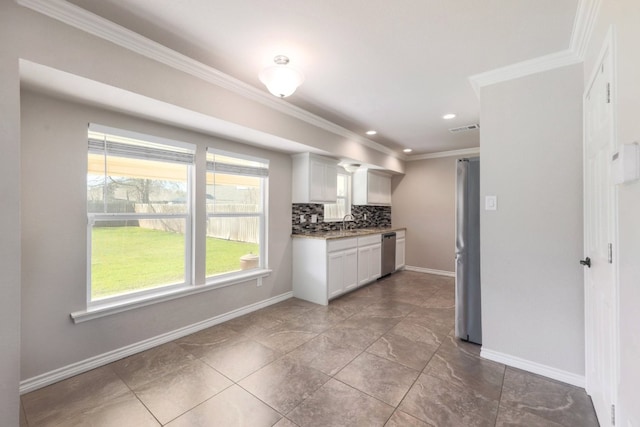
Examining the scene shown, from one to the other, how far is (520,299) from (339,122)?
2933mm

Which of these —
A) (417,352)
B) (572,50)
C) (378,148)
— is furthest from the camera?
(378,148)

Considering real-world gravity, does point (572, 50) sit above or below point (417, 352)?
above

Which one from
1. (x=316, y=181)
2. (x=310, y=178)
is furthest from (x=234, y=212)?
(x=316, y=181)

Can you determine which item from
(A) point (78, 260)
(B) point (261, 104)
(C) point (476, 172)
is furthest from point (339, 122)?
(A) point (78, 260)

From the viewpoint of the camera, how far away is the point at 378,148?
5109 millimetres

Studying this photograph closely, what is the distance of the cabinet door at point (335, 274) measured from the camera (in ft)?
12.8

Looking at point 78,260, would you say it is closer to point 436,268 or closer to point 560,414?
A: point 560,414

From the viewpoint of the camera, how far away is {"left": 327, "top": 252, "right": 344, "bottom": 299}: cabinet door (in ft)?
12.8

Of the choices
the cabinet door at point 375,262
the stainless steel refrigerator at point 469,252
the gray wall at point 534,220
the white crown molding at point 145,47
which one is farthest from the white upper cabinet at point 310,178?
the gray wall at point 534,220

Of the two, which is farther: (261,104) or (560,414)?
(261,104)

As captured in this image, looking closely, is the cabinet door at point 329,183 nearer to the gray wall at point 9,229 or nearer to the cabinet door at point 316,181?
the cabinet door at point 316,181

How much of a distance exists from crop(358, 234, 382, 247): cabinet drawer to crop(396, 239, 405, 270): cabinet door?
0.86m

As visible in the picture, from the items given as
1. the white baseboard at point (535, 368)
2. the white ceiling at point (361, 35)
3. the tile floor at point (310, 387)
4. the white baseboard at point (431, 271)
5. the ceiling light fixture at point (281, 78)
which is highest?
the white ceiling at point (361, 35)

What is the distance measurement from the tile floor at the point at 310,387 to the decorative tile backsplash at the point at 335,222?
5.80ft
